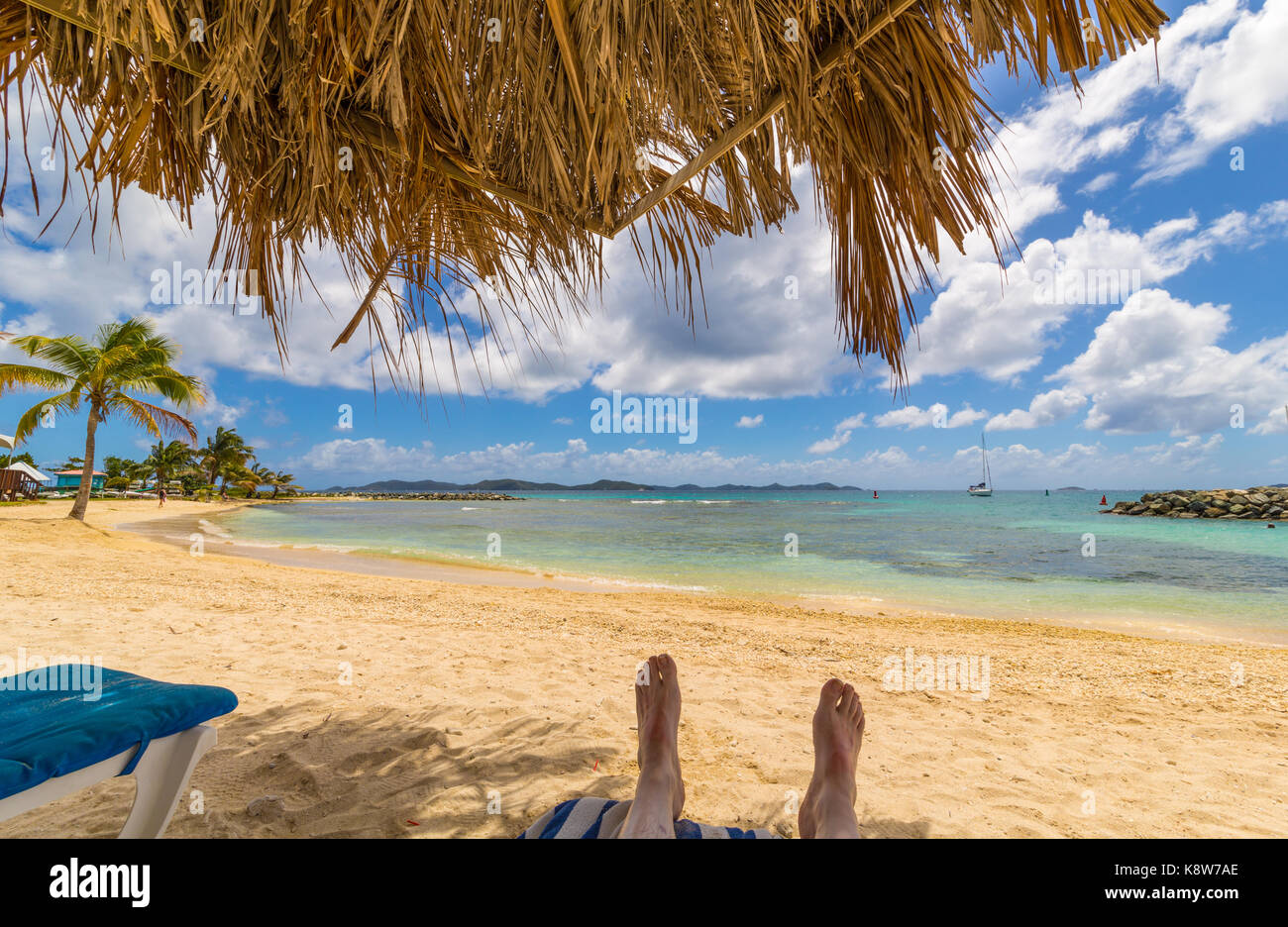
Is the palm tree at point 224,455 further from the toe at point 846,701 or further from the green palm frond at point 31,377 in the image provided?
the toe at point 846,701

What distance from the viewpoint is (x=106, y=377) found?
13.4m

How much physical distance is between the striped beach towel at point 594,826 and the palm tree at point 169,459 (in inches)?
1996

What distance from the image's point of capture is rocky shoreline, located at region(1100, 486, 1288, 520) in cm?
2520

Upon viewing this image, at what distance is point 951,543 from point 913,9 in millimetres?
17661

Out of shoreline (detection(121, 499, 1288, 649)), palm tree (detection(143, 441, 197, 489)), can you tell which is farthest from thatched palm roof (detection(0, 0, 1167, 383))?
palm tree (detection(143, 441, 197, 489))

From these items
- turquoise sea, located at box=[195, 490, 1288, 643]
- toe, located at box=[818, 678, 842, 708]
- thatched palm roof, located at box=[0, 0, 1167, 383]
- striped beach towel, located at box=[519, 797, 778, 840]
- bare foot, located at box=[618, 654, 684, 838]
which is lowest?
turquoise sea, located at box=[195, 490, 1288, 643]

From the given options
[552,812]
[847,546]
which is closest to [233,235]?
[552,812]

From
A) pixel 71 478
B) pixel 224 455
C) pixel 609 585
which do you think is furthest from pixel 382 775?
pixel 71 478

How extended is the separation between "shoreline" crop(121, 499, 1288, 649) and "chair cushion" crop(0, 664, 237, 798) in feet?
20.8

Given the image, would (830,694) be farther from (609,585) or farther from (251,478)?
(251,478)

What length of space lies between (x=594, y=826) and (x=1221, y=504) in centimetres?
3734

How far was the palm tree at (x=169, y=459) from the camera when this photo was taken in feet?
134

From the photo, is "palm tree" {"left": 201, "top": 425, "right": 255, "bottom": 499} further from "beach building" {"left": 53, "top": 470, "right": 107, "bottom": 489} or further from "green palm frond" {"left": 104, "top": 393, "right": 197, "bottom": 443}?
"green palm frond" {"left": 104, "top": 393, "right": 197, "bottom": 443}
